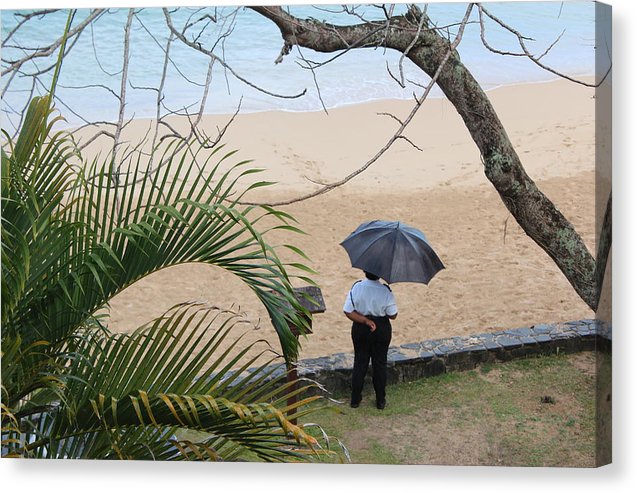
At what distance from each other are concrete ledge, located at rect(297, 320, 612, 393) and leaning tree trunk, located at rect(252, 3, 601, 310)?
1.08 feet

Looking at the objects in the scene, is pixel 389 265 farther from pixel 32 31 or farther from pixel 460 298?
pixel 32 31

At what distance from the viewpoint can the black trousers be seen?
4.62 metres

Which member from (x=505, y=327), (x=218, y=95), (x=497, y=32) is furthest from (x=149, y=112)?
(x=505, y=327)

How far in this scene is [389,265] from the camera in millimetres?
4516

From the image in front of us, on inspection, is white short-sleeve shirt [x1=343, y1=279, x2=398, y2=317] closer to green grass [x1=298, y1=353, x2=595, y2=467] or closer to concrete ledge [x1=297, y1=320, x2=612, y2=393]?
concrete ledge [x1=297, y1=320, x2=612, y2=393]

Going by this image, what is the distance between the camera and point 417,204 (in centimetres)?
459

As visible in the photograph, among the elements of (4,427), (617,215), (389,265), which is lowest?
(4,427)

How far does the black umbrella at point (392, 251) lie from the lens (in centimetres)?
451

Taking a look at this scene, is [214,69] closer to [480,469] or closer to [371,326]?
[371,326]

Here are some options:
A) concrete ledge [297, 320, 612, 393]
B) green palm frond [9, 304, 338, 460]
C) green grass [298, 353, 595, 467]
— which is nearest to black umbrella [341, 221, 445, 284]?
concrete ledge [297, 320, 612, 393]

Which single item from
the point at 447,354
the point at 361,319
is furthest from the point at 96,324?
the point at 447,354

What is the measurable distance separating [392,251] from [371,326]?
38 centimetres

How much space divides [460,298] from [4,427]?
2.19m

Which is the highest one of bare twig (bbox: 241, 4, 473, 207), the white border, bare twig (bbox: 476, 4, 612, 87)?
bare twig (bbox: 476, 4, 612, 87)
